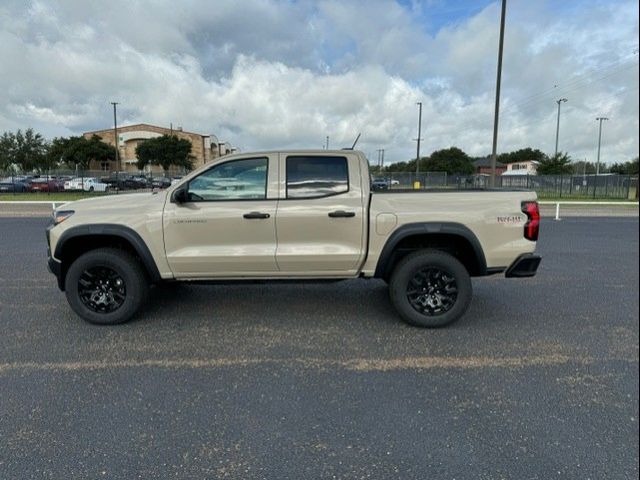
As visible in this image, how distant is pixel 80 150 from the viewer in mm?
58594

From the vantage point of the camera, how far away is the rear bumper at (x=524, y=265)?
440 cm

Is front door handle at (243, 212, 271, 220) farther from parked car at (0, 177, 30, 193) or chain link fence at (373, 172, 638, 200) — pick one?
parked car at (0, 177, 30, 193)

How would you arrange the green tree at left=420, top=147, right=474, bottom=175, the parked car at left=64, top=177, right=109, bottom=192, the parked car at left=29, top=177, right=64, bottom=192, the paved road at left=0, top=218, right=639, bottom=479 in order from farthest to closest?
the green tree at left=420, top=147, right=474, bottom=175 < the parked car at left=64, top=177, right=109, bottom=192 < the parked car at left=29, top=177, right=64, bottom=192 < the paved road at left=0, top=218, right=639, bottom=479

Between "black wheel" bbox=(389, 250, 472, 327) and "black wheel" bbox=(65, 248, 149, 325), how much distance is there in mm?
2632

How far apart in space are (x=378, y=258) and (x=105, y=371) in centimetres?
263

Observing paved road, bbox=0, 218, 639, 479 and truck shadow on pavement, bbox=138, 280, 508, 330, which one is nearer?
paved road, bbox=0, 218, 639, 479

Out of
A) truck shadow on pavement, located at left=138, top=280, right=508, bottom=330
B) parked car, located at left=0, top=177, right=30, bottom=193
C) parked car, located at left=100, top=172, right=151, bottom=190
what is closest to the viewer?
truck shadow on pavement, located at left=138, top=280, right=508, bottom=330

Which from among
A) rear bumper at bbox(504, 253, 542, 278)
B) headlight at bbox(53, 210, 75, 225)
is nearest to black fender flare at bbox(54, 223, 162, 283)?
headlight at bbox(53, 210, 75, 225)

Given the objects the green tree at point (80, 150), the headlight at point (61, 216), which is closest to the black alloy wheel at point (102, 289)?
the headlight at point (61, 216)

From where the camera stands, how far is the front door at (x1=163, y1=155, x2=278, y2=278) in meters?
4.34

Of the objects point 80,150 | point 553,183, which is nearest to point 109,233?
point 553,183

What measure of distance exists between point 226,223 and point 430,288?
2172 millimetres

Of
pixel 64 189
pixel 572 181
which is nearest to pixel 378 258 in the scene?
pixel 572 181

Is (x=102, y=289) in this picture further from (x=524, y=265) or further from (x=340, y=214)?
(x=524, y=265)
